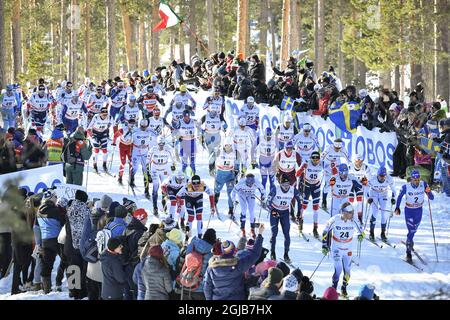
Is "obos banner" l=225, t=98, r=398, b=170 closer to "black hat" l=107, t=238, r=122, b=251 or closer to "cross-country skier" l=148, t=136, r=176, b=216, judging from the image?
"cross-country skier" l=148, t=136, r=176, b=216

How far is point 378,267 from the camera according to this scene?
14375mm

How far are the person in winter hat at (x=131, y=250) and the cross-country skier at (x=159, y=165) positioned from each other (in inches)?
244

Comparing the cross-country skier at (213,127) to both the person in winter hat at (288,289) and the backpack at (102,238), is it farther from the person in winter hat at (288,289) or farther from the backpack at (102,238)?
the person in winter hat at (288,289)

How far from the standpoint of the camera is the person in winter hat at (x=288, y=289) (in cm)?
871

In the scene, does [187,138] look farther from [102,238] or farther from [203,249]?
[203,249]

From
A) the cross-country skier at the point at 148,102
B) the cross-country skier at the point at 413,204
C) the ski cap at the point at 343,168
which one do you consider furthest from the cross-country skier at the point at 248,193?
the cross-country skier at the point at 148,102

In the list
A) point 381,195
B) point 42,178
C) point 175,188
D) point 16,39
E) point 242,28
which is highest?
point 16,39

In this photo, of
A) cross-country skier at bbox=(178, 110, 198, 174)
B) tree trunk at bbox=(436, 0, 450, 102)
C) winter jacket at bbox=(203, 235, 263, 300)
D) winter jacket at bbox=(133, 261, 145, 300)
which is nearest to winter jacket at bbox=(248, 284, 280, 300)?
winter jacket at bbox=(203, 235, 263, 300)

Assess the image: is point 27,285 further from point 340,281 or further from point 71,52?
point 71,52

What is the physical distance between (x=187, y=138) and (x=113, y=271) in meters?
9.77

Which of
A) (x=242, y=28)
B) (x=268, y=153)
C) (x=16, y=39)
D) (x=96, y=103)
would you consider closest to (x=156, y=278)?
(x=268, y=153)

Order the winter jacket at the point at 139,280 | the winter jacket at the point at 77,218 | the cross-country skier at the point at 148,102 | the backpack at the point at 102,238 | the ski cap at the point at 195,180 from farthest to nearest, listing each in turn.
Answer: the cross-country skier at the point at 148,102
the ski cap at the point at 195,180
the winter jacket at the point at 77,218
the backpack at the point at 102,238
the winter jacket at the point at 139,280

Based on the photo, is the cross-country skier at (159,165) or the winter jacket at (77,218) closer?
the winter jacket at (77,218)

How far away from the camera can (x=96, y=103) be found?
23.6 meters
